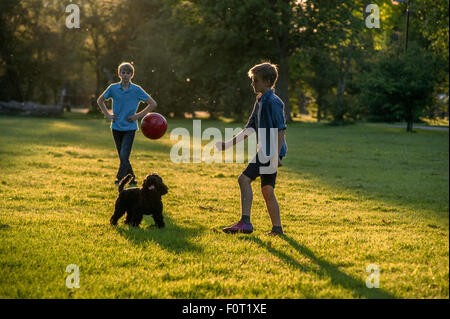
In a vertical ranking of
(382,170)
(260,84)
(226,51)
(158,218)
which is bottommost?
(382,170)

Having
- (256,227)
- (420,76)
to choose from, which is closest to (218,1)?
(420,76)

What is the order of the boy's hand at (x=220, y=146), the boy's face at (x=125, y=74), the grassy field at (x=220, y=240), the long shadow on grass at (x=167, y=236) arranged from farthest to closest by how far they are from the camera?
the boy's face at (x=125, y=74) < the boy's hand at (x=220, y=146) < the long shadow on grass at (x=167, y=236) < the grassy field at (x=220, y=240)

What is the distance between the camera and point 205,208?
8047mm

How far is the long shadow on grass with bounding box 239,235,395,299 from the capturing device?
4141 mm

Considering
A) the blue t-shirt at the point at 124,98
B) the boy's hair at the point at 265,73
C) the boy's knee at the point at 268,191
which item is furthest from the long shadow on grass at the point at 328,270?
the blue t-shirt at the point at 124,98

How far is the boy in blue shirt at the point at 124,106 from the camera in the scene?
26.7ft

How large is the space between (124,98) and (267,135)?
3462mm

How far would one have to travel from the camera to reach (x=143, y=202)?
20.7ft

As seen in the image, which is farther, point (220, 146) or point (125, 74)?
point (125, 74)

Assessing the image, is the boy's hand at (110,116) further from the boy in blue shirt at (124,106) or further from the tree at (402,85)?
the tree at (402,85)

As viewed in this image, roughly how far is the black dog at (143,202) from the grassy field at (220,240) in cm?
21

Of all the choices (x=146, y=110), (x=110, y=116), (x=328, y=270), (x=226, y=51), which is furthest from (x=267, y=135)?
(x=226, y=51)

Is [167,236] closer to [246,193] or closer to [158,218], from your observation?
[158,218]
